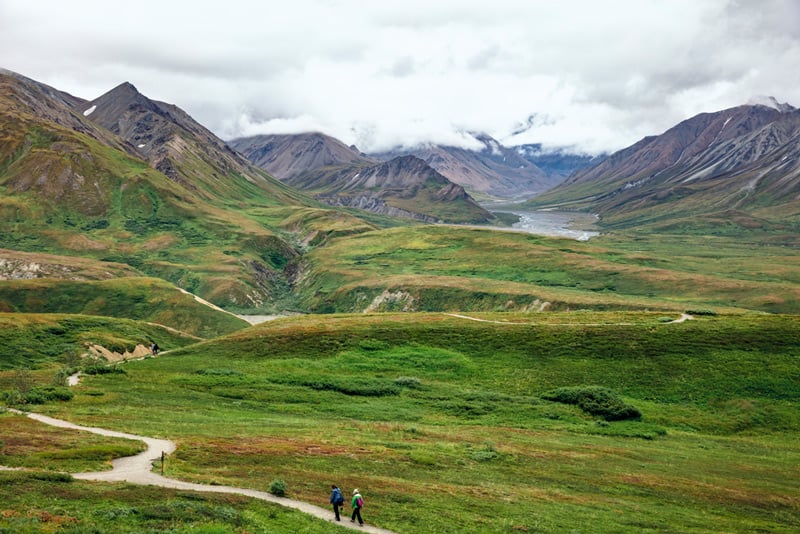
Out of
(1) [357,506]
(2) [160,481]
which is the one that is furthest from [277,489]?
(2) [160,481]

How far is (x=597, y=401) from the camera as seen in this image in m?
69.5

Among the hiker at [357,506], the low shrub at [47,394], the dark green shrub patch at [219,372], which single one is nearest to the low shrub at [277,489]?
the hiker at [357,506]

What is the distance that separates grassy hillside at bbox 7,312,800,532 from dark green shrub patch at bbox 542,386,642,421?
24.2 inches

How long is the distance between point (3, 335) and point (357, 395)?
199 feet

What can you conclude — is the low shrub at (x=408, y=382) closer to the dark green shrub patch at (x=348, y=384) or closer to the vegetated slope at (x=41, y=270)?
the dark green shrub patch at (x=348, y=384)

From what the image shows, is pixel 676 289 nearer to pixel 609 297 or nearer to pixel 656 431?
pixel 609 297

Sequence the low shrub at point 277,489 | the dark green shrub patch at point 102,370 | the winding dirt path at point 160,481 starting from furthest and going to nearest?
1. the dark green shrub patch at point 102,370
2. the low shrub at point 277,489
3. the winding dirt path at point 160,481

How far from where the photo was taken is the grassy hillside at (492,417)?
37406 mm

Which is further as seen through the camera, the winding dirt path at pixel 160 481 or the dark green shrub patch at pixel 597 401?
the dark green shrub patch at pixel 597 401

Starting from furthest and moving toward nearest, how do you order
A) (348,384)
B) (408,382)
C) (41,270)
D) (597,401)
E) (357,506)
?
(41,270) < (408,382) < (348,384) < (597,401) < (357,506)

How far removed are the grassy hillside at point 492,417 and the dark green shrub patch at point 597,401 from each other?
2.02 feet

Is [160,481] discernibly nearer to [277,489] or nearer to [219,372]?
[277,489]

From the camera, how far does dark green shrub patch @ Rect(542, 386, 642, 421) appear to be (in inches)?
2638

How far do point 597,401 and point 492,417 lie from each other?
13.6m
